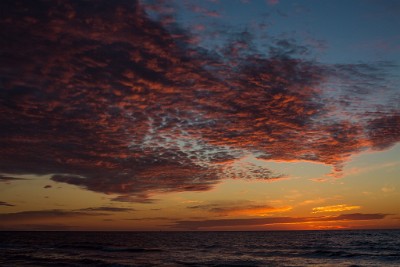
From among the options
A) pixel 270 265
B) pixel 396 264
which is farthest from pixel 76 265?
pixel 396 264

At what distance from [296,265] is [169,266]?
49.2ft

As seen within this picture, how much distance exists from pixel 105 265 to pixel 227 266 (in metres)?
13.6

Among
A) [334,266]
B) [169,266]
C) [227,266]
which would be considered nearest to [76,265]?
[169,266]

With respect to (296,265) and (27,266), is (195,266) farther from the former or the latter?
(27,266)

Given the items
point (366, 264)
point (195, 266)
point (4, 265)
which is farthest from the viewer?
point (366, 264)

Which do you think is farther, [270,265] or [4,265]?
[270,265]

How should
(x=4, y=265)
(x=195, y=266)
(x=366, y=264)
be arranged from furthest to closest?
(x=366, y=264)
(x=195, y=266)
(x=4, y=265)

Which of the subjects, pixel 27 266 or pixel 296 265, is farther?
pixel 296 265

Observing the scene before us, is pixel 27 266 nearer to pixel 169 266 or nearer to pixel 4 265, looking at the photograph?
pixel 4 265

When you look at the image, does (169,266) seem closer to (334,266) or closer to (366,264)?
(334,266)

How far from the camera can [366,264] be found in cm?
4212

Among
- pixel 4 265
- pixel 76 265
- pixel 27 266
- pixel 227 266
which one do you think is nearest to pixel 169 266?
pixel 227 266

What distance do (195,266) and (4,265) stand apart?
65.4 ft

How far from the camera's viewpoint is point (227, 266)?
39.5 m
